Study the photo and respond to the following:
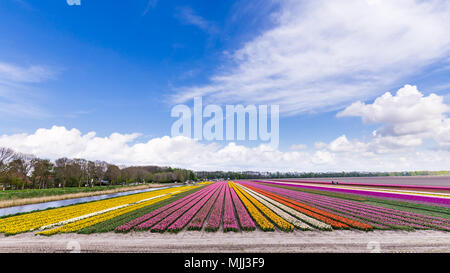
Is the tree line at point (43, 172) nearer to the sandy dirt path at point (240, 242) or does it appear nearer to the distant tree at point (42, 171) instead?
the distant tree at point (42, 171)

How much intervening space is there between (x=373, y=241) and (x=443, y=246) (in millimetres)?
3494

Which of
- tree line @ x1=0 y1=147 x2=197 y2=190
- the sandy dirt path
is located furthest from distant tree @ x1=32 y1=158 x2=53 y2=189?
the sandy dirt path

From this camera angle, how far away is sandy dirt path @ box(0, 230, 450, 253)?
980cm

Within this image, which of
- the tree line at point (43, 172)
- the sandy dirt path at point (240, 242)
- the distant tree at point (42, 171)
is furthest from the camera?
the distant tree at point (42, 171)

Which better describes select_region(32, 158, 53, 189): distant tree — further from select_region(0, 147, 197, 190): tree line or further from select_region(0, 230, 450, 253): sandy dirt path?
select_region(0, 230, 450, 253): sandy dirt path

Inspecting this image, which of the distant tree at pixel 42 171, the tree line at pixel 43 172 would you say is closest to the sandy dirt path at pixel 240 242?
the tree line at pixel 43 172

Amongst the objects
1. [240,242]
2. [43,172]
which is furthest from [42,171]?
[240,242]

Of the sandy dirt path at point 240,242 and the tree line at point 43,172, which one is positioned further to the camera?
the tree line at point 43,172

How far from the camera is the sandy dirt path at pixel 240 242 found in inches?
386

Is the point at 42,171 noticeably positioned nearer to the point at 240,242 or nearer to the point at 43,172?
the point at 43,172

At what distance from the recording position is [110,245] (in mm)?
10289
